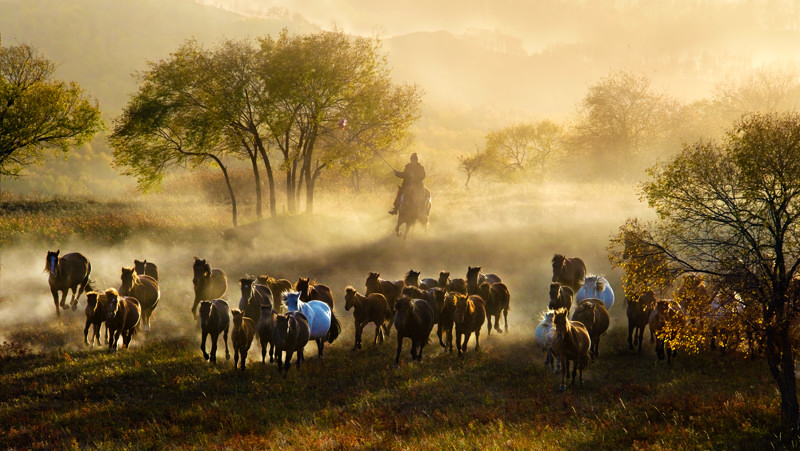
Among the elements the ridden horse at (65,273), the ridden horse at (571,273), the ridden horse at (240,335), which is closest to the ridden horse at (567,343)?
the ridden horse at (571,273)

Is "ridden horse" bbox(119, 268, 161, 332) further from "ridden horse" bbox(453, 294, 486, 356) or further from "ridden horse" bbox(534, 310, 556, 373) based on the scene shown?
"ridden horse" bbox(534, 310, 556, 373)

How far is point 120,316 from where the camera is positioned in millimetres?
16250

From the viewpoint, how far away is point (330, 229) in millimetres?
36625

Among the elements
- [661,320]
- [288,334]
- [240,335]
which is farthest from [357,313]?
[661,320]

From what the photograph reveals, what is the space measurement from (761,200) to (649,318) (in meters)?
6.71

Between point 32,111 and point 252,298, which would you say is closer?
point 252,298

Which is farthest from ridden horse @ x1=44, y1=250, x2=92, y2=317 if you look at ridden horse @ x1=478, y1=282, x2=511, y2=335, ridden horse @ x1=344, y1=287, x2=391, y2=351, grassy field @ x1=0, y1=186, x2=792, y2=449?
ridden horse @ x1=478, y1=282, x2=511, y2=335

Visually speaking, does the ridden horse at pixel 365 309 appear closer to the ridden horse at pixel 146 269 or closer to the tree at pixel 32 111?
the ridden horse at pixel 146 269

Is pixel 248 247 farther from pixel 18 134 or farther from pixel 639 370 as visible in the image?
pixel 639 370

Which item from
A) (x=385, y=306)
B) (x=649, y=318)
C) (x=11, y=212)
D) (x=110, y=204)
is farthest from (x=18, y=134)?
(x=649, y=318)

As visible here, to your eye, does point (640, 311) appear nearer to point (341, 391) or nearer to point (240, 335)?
point (341, 391)

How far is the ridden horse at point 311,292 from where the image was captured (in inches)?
724

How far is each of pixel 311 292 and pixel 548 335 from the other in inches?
334

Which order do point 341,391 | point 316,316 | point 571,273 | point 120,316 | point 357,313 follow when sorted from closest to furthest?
→ point 341,391
point 120,316
point 316,316
point 357,313
point 571,273
